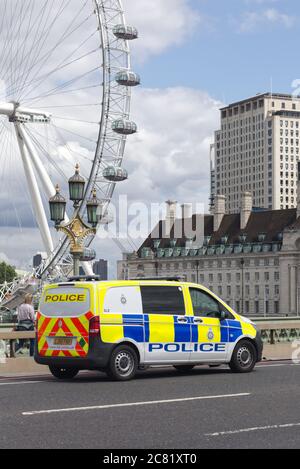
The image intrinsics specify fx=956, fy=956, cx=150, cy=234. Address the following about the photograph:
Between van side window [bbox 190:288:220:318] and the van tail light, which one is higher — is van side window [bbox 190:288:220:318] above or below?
above

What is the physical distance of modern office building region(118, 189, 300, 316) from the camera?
143m

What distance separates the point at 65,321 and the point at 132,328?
1.37m

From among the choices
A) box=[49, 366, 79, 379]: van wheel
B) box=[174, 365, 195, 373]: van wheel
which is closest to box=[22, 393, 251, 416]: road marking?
box=[49, 366, 79, 379]: van wheel

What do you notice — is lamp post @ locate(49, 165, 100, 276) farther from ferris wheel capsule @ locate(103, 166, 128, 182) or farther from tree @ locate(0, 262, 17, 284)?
tree @ locate(0, 262, 17, 284)

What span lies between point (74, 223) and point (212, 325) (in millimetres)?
13747

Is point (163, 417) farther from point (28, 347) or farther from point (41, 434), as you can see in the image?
point (28, 347)

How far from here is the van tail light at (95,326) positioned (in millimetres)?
18891

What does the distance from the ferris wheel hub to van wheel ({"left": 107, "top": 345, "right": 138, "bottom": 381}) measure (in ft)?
124

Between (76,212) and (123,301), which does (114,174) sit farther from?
(123,301)

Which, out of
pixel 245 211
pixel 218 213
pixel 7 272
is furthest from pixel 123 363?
pixel 7 272

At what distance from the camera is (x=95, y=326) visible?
1894cm

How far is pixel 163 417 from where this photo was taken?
13.5m

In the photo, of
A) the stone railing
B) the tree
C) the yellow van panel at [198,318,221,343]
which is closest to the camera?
the yellow van panel at [198,318,221,343]

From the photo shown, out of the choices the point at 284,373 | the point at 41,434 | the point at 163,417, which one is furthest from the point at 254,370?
the point at 41,434
